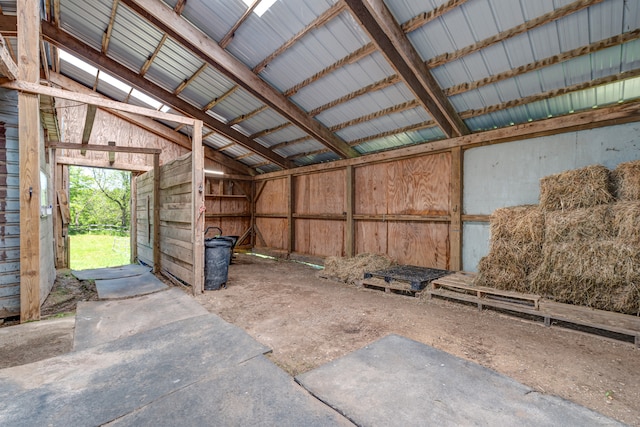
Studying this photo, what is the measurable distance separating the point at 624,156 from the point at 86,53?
8812 millimetres

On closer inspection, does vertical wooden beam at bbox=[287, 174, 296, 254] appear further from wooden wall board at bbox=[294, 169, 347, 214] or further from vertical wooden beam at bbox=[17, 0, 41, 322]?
vertical wooden beam at bbox=[17, 0, 41, 322]

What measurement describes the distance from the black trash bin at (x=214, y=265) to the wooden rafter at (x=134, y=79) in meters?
3.53

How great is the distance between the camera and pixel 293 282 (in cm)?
553

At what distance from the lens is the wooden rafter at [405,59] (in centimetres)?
332

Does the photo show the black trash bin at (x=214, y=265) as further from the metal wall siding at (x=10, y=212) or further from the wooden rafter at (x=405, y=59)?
the wooden rafter at (x=405, y=59)

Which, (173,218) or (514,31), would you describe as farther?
(173,218)

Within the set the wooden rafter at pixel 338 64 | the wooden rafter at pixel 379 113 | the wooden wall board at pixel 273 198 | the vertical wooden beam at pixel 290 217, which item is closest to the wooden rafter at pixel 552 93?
the wooden rafter at pixel 379 113

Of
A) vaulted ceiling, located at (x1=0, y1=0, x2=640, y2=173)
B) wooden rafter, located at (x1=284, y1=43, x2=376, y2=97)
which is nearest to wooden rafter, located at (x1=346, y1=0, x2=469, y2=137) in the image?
vaulted ceiling, located at (x1=0, y1=0, x2=640, y2=173)

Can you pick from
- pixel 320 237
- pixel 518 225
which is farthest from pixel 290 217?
pixel 518 225

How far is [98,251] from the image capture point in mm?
12586

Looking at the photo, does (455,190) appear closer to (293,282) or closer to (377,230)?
(377,230)

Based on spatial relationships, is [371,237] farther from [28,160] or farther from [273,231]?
[28,160]

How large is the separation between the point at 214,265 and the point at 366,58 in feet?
13.1

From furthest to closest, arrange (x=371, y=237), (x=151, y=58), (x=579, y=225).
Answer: (x=371, y=237) → (x=151, y=58) → (x=579, y=225)
